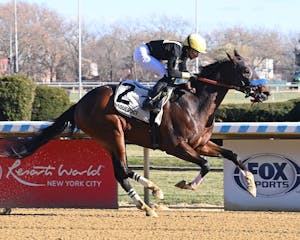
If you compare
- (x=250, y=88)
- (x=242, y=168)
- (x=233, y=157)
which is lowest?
(x=242, y=168)

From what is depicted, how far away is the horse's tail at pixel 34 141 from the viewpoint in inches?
352

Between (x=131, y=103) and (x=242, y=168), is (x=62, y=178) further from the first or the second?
(x=242, y=168)

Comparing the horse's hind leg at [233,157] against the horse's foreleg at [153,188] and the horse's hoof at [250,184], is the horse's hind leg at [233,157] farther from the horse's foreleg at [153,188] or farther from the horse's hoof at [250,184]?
the horse's foreleg at [153,188]

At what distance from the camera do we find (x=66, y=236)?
23.3 ft

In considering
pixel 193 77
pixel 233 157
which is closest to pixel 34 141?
pixel 193 77

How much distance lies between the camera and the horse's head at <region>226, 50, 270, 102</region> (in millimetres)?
8680

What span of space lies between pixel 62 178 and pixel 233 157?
2.34 m

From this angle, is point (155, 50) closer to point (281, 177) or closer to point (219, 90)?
point (219, 90)

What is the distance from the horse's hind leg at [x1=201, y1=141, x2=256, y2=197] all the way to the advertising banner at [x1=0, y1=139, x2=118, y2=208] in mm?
1409

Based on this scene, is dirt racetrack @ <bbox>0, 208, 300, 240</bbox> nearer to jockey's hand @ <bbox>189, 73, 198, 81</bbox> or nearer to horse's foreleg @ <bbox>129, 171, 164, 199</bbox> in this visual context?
horse's foreleg @ <bbox>129, 171, 164, 199</bbox>

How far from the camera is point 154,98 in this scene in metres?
8.50

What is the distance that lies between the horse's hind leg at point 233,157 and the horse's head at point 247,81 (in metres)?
0.71

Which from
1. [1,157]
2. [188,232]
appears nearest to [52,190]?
[1,157]

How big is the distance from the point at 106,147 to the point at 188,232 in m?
1.79
